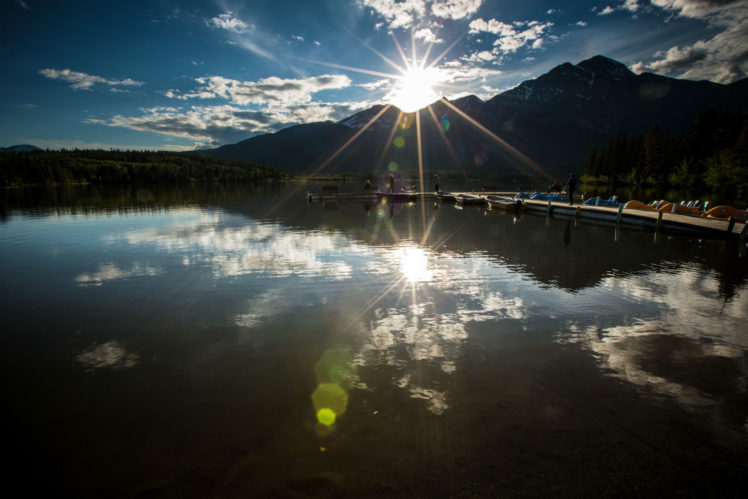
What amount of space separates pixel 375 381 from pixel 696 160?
343 ft

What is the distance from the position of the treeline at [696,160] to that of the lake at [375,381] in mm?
67985

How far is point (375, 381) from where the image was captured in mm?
6727

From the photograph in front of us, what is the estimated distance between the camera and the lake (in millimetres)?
4645

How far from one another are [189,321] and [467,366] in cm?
735

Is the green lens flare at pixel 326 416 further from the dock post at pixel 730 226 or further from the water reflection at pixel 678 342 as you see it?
the dock post at pixel 730 226

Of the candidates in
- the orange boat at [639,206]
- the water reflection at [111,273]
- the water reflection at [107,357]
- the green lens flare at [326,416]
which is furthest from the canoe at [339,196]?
the green lens flare at [326,416]

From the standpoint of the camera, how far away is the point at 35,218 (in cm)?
3306

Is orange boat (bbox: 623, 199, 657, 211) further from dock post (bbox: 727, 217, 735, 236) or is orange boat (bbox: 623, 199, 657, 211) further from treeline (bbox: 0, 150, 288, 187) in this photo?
treeline (bbox: 0, 150, 288, 187)

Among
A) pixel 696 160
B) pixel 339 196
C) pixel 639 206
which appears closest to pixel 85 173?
pixel 339 196

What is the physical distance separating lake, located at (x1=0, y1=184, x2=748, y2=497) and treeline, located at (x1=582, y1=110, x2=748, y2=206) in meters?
68.0

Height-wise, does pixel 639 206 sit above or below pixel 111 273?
above

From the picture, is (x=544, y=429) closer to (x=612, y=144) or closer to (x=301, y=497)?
(x=301, y=497)

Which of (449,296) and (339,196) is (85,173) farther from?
(449,296)

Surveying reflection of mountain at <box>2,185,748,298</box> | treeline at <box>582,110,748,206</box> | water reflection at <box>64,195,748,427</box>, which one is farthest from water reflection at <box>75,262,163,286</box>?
treeline at <box>582,110,748,206</box>
